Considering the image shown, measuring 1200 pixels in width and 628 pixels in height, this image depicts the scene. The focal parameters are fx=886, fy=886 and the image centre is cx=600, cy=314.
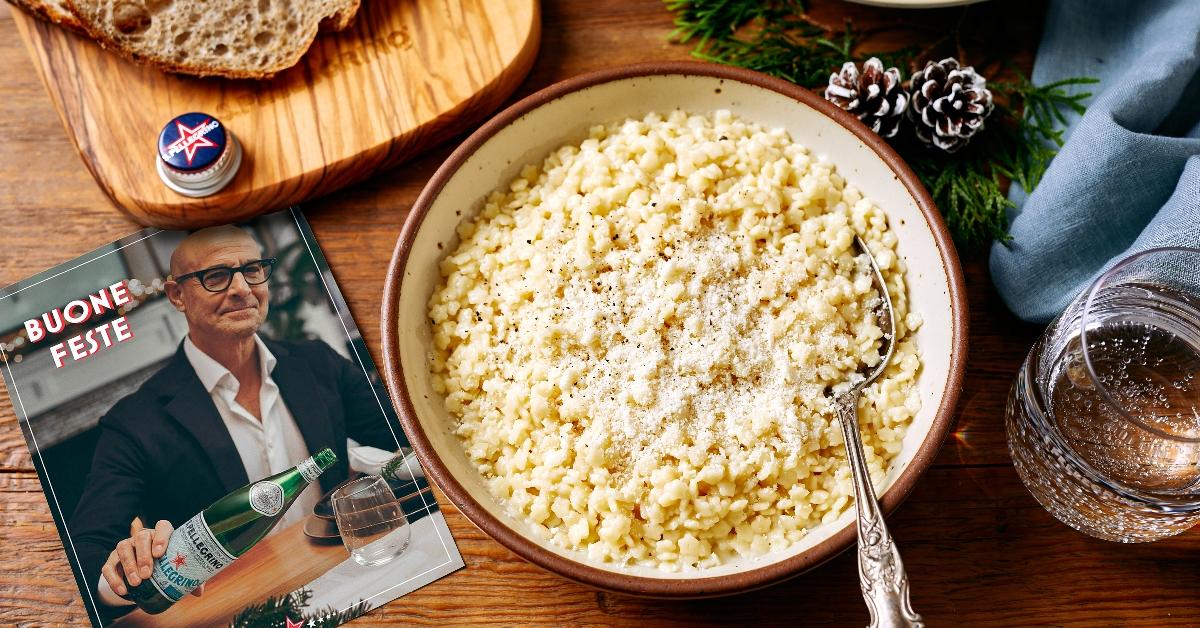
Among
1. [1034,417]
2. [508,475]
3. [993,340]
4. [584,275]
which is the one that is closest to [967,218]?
[993,340]

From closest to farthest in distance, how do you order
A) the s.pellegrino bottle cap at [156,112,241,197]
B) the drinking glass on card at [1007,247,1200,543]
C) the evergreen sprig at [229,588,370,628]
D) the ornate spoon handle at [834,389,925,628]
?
the ornate spoon handle at [834,389,925,628]
the drinking glass on card at [1007,247,1200,543]
the evergreen sprig at [229,588,370,628]
the s.pellegrino bottle cap at [156,112,241,197]

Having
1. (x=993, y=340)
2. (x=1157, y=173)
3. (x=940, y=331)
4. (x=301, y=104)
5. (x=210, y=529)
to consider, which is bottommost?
(x=210, y=529)

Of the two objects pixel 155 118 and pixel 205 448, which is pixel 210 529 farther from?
pixel 155 118

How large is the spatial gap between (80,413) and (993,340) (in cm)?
149

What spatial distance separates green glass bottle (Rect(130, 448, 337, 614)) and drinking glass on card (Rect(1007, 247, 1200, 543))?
1067 mm

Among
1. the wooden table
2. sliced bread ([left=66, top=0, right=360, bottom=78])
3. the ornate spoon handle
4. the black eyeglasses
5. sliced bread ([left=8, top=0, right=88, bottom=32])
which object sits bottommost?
the wooden table

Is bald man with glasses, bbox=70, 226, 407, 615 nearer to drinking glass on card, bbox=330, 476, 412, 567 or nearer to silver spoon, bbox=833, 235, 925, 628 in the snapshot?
drinking glass on card, bbox=330, 476, 412, 567

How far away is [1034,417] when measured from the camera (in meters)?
1.24

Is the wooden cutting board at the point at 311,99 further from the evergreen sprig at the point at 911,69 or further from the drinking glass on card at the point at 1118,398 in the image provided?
the drinking glass on card at the point at 1118,398

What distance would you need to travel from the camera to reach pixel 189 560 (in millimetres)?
1359

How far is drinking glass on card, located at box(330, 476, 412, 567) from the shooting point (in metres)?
1.36

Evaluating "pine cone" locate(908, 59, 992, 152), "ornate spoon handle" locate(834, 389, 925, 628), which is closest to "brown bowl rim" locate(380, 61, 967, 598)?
"ornate spoon handle" locate(834, 389, 925, 628)

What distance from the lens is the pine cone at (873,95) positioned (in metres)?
1.43

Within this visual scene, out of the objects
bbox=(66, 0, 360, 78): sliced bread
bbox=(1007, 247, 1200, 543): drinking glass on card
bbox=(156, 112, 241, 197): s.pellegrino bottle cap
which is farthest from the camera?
bbox=(66, 0, 360, 78): sliced bread
